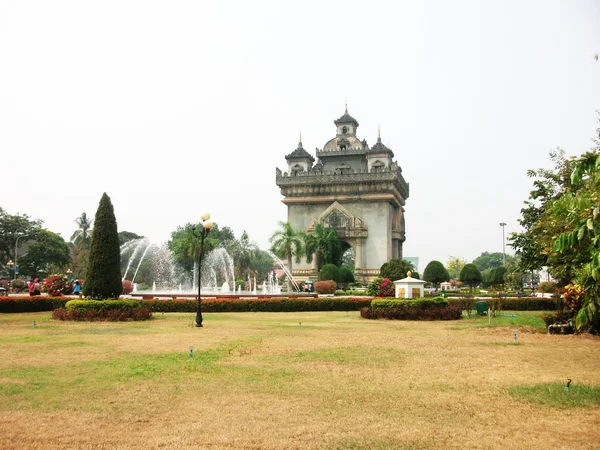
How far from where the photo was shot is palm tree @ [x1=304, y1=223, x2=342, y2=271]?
5662cm

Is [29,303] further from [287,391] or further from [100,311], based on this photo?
[287,391]

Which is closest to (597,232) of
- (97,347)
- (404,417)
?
(404,417)

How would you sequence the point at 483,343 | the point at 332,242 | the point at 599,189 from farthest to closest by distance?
the point at 332,242
the point at 483,343
the point at 599,189

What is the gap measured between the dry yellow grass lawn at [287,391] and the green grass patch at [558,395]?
7.8 inches

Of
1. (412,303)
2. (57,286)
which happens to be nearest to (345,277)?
(57,286)

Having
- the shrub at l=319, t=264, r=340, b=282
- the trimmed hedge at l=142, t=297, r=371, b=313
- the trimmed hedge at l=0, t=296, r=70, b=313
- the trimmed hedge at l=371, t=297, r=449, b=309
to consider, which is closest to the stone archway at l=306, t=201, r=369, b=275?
the shrub at l=319, t=264, r=340, b=282

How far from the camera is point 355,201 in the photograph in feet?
197

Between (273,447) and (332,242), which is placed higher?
(332,242)

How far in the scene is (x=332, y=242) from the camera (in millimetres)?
57469

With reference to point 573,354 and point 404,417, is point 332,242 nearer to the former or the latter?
point 573,354

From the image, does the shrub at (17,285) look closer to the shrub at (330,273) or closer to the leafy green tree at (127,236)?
the shrub at (330,273)

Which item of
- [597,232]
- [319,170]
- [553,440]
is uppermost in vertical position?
[319,170]

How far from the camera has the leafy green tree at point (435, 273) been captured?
52.2 metres

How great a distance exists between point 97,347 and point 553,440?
10.1m
